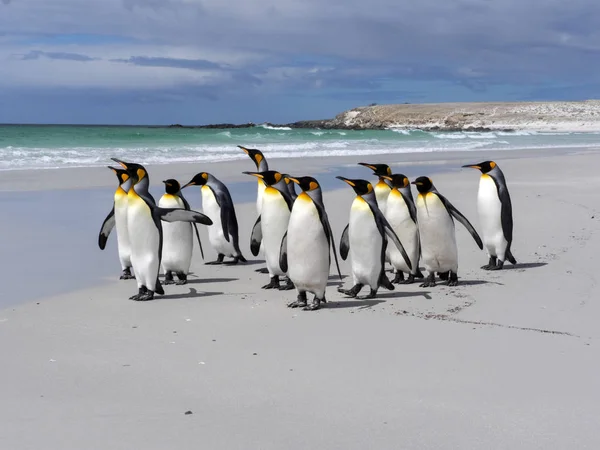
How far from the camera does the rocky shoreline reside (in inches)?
3182

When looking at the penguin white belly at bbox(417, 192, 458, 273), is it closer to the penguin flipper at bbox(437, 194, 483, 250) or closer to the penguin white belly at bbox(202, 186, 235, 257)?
the penguin flipper at bbox(437, 194, 483, 250)

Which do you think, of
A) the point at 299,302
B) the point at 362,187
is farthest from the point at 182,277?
the point at 362,187

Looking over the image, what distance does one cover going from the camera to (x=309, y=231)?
5828 millimetres

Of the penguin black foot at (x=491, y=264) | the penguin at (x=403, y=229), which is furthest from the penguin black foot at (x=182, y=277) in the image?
the penguin black foot at (x=491, y=264)

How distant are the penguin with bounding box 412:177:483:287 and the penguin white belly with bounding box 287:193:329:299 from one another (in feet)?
3.97

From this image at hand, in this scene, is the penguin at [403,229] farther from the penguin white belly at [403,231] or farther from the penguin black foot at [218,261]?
the penguin black foot at [218,261]

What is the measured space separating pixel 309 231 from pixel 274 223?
3.07ft

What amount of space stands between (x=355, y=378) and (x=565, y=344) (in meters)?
1.34

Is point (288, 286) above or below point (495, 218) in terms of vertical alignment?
below

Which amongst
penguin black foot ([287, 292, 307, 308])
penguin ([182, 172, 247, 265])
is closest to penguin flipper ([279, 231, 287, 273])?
penguin black foot ([287, 292, 307, 308])

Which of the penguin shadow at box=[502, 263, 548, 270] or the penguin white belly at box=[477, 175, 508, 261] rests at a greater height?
the penguin white belly at box=[477, 175, 508, 261]

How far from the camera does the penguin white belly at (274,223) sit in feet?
21.9

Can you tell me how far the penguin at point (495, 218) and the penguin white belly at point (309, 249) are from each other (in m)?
2.26

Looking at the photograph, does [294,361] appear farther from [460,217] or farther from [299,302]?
[460,217]
